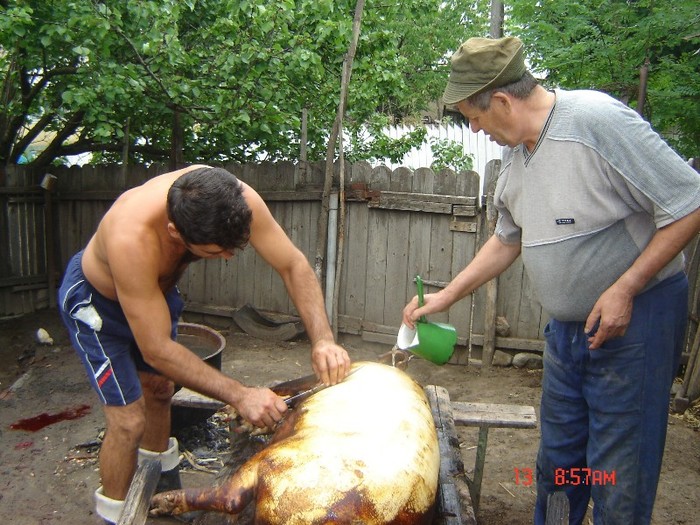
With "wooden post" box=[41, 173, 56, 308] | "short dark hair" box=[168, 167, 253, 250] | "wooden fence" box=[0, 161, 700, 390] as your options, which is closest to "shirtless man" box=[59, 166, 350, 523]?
"short dark hair" box=[168, 167, 253, 250]

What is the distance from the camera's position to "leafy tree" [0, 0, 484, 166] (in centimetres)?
539

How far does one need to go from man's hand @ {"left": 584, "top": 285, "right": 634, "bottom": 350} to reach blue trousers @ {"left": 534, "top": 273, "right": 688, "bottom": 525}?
0.27ft

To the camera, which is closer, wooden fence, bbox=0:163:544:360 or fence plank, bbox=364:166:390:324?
wooden fence, bbox=0:163:544:360

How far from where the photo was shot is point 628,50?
18.2 feet

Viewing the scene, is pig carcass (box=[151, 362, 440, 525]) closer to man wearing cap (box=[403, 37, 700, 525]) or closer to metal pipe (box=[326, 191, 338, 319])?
man wearing cap (box=[403, 37, 700, 525])

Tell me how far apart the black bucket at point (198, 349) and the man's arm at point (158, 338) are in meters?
1.49

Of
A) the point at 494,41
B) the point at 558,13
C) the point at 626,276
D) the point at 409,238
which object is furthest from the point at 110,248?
the point at 558,13

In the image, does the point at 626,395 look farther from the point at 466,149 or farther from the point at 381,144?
the point at 466,149

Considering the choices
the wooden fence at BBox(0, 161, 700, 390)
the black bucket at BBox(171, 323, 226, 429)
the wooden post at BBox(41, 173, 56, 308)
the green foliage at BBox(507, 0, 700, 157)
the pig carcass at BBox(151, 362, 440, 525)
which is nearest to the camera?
the pig carcass at BBox(151, 362, 440, 525)

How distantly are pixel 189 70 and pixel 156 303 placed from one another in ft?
13.8

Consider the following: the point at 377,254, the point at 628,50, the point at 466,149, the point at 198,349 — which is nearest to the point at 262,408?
the point at 198,349

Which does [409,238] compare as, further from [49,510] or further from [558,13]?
[49,510]

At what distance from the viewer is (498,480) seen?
4059 millimetres

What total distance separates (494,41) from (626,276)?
3.07 ft
